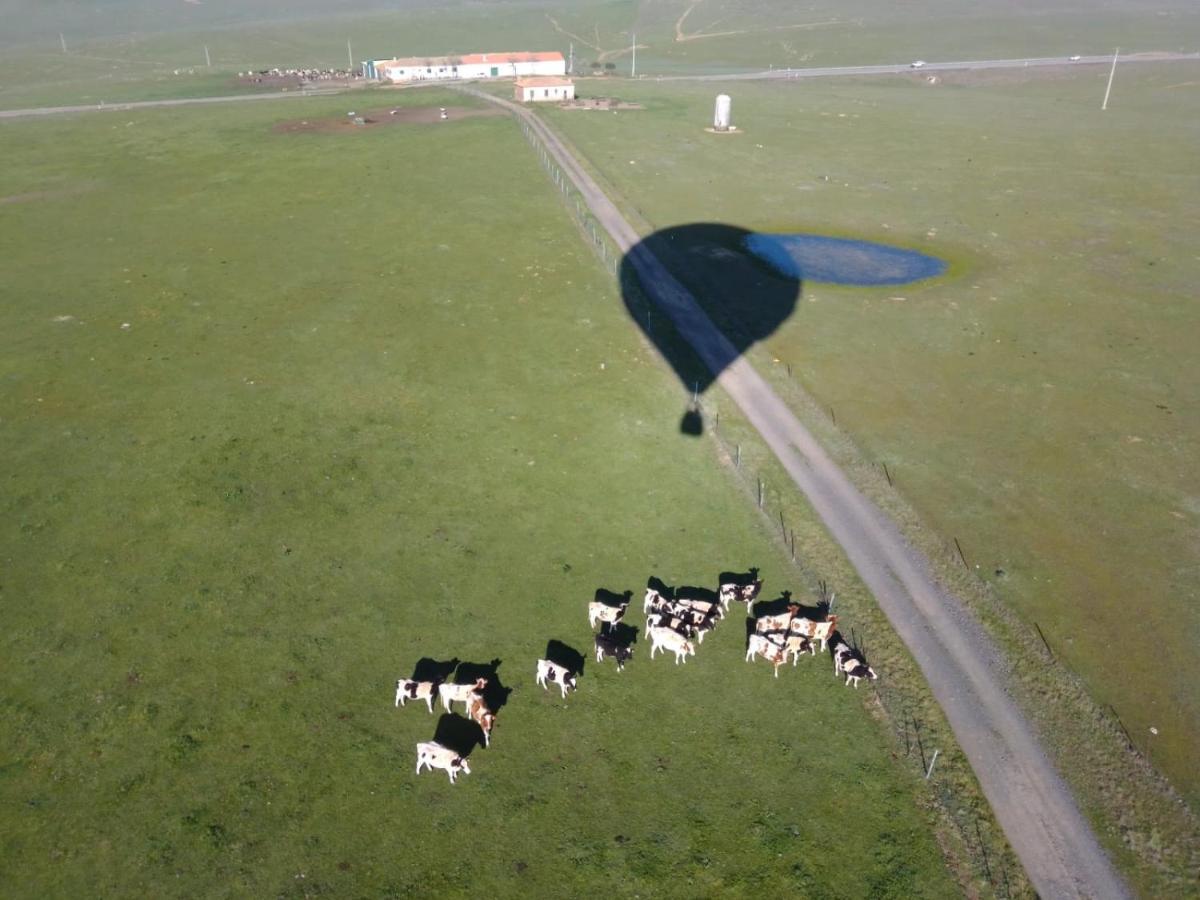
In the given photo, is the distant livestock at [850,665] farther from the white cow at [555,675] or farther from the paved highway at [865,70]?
the paved highway at [865,70]

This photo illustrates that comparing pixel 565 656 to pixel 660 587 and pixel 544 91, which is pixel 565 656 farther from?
pixel 544 91

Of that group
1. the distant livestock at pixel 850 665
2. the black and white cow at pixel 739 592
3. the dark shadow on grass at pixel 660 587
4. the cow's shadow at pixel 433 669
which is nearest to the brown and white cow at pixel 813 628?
the distant livestock at pixel 850 665

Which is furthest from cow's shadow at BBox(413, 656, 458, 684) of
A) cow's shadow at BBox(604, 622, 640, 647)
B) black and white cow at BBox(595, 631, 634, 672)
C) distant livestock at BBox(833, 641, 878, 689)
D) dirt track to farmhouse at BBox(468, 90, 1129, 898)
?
dirt track to farmhouse at BBox(468, 90, 1129, 898)

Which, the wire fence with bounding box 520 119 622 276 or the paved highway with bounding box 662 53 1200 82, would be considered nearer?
the wire fence with bounding box 520 119 622 276

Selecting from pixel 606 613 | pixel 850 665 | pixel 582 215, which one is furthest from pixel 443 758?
pixel 582 215

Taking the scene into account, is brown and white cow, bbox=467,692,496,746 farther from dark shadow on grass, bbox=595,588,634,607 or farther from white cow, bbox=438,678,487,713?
dark shadow on grass, bbox=595,588,634,607

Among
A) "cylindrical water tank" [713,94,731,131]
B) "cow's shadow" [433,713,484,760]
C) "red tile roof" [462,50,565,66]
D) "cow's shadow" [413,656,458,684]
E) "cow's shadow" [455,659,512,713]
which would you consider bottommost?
"cow's shadow" [433,713,484,760]
